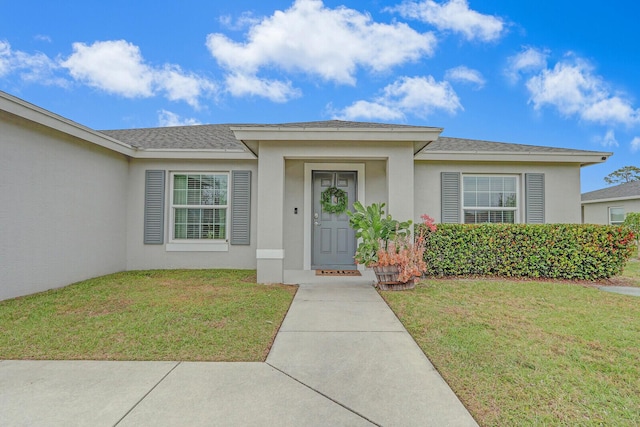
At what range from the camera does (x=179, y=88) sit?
13609 millimetres

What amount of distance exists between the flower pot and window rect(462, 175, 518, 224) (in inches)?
119

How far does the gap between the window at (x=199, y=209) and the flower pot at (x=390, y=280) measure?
375 cm

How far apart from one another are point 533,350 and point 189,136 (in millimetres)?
8050

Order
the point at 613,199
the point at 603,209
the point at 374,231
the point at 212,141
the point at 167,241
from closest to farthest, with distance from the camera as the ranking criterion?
the point at 374,231 → the point at 167,241 → the point at 212,141 → the point at 613,199 → the point at 603,209

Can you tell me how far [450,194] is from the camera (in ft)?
23.4

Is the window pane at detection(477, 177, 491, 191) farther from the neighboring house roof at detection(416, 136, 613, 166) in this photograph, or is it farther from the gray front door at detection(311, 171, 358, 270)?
the gray front door at detection(311, 171, 358, 270)

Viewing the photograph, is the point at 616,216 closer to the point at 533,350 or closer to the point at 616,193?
the point at 616,193

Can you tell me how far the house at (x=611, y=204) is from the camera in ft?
47.1

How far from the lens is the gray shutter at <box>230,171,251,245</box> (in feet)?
23.3

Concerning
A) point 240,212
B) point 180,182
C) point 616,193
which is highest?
point 616,193

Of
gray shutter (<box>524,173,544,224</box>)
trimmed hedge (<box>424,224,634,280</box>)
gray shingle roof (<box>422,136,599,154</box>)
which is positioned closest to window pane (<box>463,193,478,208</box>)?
gray shingle roof (<box>422,136,599,154</box>)

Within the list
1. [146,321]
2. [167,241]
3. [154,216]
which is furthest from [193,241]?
[146,321]

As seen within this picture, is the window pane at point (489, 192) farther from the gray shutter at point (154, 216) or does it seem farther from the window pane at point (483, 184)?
the gray shutter at point (154, 216)

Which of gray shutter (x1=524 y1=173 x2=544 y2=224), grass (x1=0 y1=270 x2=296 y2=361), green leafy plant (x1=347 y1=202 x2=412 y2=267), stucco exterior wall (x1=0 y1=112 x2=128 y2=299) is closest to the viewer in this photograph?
grass (x1=0 y1=270 x2=296 y2=361)
